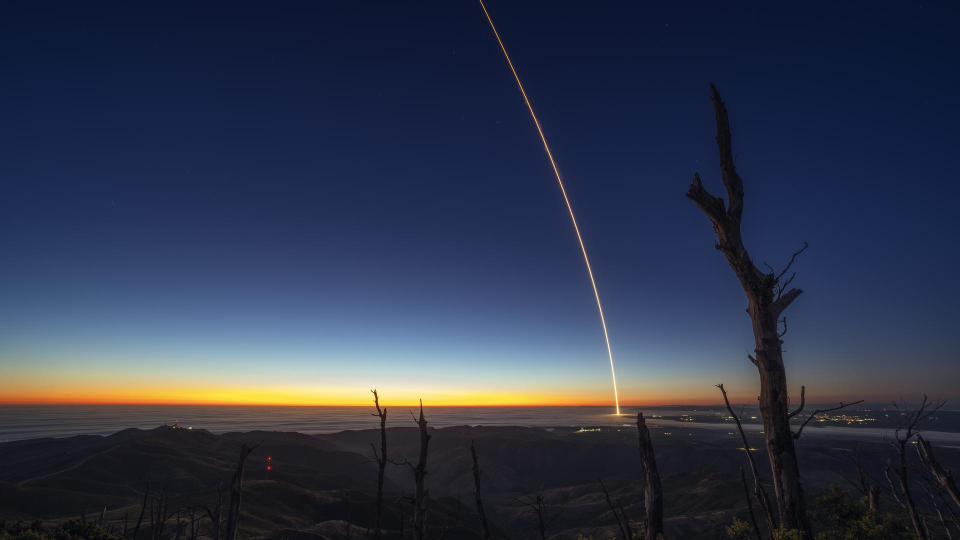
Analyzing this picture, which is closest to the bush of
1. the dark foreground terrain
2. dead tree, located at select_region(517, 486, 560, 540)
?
the dark foreground terrain

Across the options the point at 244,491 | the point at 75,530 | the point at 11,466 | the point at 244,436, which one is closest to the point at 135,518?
the point at 244,491

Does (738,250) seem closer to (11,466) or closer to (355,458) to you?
(355,458)

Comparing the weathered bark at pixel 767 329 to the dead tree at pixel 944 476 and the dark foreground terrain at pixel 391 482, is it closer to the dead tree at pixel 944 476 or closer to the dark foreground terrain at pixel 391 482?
the dead tree at pixel 944 476

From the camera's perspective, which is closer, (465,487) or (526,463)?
(465,487)

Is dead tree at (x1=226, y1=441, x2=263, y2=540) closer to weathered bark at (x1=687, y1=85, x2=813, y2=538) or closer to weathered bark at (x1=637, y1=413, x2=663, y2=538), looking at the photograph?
weathered bark at (x1=637, y1=413, x2=663, y2=538)

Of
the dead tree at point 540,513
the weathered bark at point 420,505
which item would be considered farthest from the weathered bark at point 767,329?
the weathered bark at point 420,505

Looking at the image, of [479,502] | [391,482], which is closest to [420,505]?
[479,502]
